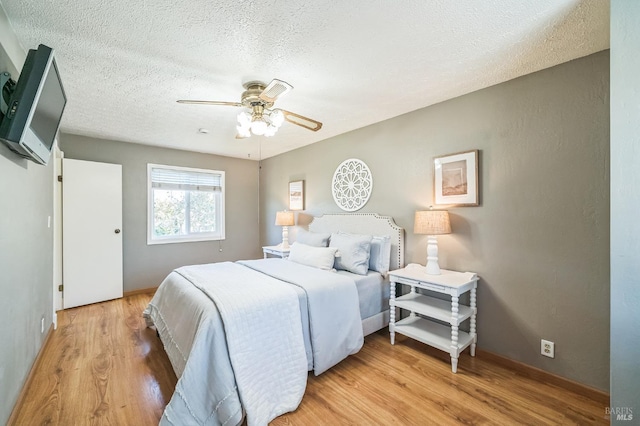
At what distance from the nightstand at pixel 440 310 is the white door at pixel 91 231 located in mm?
3975

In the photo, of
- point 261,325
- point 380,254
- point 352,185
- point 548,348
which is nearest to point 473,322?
point 548,348

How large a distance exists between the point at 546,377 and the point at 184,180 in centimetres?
528

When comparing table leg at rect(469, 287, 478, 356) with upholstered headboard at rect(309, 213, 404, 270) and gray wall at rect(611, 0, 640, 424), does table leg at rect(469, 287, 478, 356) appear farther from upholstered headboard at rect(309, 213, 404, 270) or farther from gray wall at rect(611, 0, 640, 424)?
gray wall at rect(611, 0, 640, 424)

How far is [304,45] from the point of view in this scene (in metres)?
1.81

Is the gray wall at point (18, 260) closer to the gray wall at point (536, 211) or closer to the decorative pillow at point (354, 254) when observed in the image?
the decorative pillow at point (354, 254)

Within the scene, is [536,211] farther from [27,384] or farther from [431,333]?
[27,384]

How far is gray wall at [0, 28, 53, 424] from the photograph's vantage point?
4.85 ft

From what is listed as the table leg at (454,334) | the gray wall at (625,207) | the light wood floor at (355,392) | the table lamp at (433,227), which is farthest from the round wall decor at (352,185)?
the gray wall at (625,207)

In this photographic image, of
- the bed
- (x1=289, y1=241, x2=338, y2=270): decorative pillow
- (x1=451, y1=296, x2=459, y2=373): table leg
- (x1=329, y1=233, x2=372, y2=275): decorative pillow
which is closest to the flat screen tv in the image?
the bed

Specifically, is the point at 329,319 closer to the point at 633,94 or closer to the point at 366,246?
the point at 366,246

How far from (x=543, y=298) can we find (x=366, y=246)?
61.6 inches

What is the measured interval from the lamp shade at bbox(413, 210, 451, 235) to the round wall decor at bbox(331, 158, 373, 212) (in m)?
1.04

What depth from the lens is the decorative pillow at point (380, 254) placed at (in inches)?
119

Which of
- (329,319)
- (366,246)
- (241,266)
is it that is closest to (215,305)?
(329,319)
